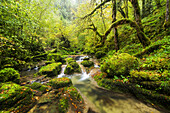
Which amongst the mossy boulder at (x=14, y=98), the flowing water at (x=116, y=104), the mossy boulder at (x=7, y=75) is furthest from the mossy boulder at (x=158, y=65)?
the mossy boulder at (x=7, y=75)

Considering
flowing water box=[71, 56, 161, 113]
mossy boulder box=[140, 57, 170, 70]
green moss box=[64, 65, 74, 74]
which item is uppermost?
mossy boulder box=[140, 57, 170, 70]

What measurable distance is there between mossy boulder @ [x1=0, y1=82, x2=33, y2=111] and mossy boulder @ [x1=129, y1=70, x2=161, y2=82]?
5651 millimetres

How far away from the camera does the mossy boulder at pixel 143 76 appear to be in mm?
3490

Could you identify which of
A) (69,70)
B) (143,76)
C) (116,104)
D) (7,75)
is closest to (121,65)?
(143,76)

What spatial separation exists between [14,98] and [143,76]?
6363mm

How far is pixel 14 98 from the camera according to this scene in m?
3.19

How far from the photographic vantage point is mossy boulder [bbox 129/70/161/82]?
349cm

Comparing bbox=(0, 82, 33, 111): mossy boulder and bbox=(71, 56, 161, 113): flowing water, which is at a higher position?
bbox=(0, 82, 33, 111): mossy boulder

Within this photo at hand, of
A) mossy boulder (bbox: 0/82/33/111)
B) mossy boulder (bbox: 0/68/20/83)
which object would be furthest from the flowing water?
mossy boulder (bbox: 0/68/20/83)

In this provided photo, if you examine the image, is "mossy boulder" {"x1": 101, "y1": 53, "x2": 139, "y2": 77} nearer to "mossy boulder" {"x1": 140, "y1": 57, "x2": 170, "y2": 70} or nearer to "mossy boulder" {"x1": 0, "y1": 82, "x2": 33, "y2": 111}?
"mossy boulder" {"x1": 140, "y1": 57, "x2": 170, "y2": 70}

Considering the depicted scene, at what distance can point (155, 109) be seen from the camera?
302cm

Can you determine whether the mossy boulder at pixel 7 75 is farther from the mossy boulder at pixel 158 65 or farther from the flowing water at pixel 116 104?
the mossy boulder at pixel 158 65

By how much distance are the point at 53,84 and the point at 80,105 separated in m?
2.51

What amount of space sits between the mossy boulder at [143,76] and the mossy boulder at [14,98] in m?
5.65
